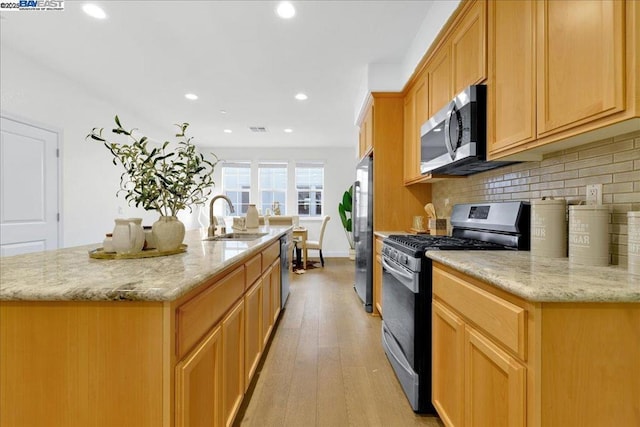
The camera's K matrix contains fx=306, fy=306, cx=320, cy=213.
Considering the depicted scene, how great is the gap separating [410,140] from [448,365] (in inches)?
88.2

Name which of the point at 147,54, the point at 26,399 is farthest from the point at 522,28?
the point at 147,54

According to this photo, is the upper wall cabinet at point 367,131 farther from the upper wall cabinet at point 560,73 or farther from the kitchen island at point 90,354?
the kitchen island at point 90,354

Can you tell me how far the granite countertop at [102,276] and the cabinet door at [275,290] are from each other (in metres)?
1.31

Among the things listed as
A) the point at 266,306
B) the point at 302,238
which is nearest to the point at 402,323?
the point at 266,306

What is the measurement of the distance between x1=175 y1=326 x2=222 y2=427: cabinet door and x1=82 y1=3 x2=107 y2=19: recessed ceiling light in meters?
2.75

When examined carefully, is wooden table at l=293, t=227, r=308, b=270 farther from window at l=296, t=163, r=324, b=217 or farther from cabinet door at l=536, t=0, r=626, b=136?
cabinet door at l=536, t=0, r=626, b=136

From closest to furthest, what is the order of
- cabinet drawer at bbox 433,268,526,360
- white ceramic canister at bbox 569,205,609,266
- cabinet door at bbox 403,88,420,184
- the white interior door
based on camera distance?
cabinet drawer at bbox 433,268,526,360 → white ceramic canister at bbox 569,205,609,266 → cabinet door at bbox 403,88,420,184 → the white interior door

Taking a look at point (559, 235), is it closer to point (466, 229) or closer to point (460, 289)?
point (460, 289)

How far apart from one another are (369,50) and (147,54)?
7.39 feet

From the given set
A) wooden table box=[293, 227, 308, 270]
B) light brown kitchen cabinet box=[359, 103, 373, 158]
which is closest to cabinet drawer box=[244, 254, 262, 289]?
light brown kitchen cabinet box=[359, 103, 373, 158]

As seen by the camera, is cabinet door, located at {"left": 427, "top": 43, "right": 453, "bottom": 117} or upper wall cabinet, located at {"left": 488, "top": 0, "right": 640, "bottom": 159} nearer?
upper wall cabinet, located at {"left": 488, "top": 0, "right": 640, "bottom": 159}

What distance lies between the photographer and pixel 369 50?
3021 millimetres

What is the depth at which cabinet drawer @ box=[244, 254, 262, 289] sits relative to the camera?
1734 mm

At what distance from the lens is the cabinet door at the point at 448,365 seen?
4.24ft
